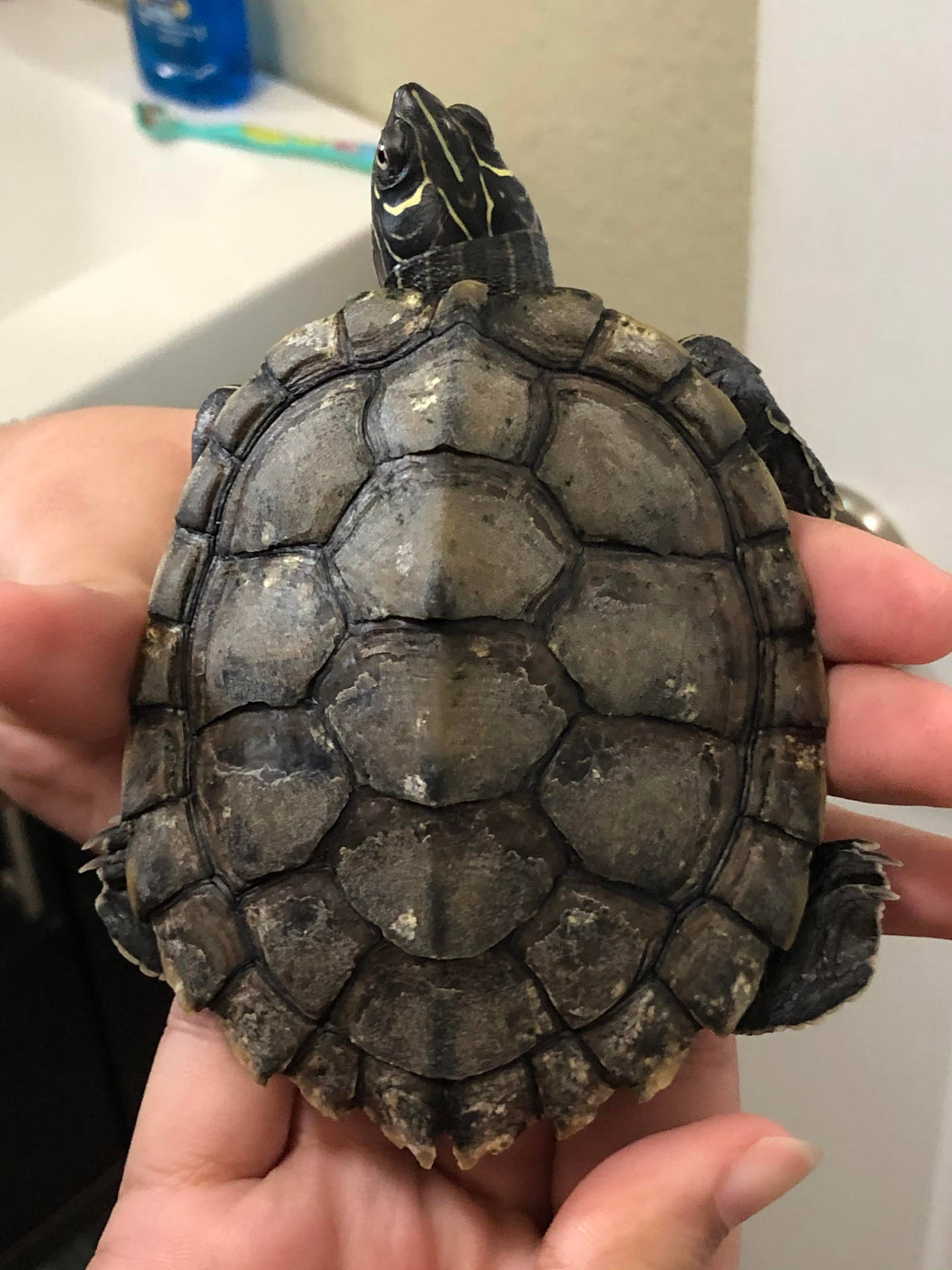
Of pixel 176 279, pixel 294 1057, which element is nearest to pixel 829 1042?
pixel 294 1057

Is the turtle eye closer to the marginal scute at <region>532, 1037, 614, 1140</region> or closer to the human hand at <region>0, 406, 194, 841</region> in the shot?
the human hand at <region>0, 406, 194, 841</region>

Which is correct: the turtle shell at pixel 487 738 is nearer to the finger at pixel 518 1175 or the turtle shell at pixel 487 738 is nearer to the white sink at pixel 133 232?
the finger at pixel 518 1175

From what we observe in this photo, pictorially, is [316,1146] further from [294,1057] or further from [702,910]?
[702,910]

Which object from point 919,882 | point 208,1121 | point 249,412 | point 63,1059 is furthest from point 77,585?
point 63,1059

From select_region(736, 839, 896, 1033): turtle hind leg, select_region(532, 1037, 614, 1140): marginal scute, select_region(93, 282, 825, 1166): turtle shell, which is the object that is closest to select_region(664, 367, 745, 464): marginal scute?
select_region(93, 282, 825, 1166): turtle shell

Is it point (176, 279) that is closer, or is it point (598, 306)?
point (598, 306)

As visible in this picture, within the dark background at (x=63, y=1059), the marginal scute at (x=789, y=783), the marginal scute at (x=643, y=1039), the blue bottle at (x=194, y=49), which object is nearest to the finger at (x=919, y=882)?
the marginal scute at (x=789, y=783)

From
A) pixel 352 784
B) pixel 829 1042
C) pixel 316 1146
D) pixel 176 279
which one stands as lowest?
pixel 829 1042
